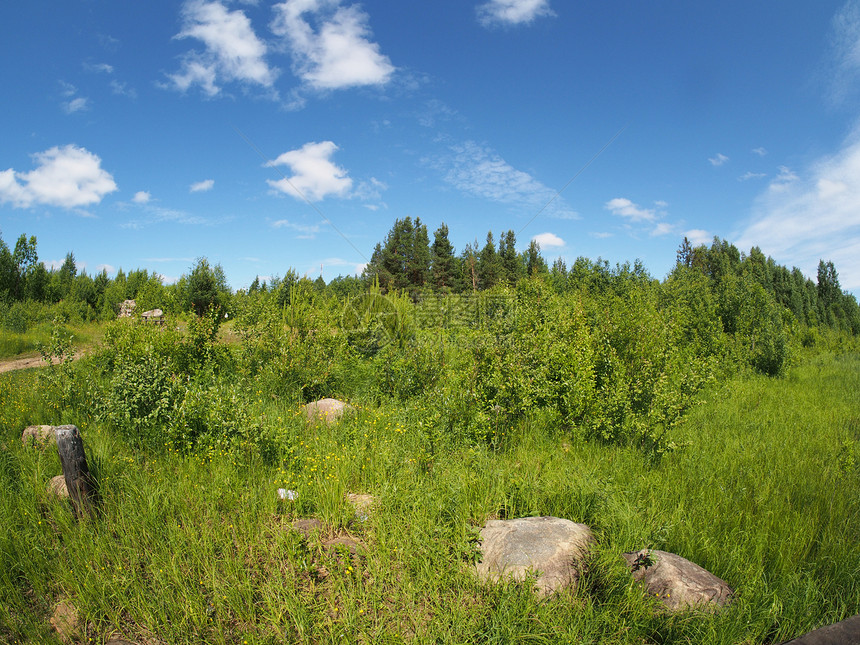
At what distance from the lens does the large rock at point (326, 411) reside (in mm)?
6887

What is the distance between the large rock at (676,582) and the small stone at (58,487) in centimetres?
582

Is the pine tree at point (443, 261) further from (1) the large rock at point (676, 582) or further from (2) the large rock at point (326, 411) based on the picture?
(1) the large rock at point (676, 582)

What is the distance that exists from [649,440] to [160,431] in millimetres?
7148

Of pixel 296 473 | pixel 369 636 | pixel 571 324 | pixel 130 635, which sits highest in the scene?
pixel 571 324

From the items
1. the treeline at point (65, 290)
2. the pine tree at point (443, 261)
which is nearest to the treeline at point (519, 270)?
the pine tree at point (443, 261)

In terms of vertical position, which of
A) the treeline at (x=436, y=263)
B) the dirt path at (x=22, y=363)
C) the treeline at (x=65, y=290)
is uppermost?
the treeline at (x=436, y=263)

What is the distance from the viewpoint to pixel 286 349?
368 inches

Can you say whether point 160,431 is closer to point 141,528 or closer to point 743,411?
point 141,528

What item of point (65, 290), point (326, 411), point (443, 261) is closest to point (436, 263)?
point (443, 261)

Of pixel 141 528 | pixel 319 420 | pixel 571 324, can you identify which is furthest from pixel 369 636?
pixel 571 324

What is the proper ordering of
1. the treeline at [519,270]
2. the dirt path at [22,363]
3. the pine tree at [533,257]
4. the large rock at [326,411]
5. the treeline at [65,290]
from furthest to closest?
the pine tree at [533,257]
the treeline at [519,270]
the treeline at [65,290]
the dirt path at [22,363]
the large rock at [326,411]

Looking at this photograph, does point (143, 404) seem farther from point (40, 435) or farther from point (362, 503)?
point (362, 503)

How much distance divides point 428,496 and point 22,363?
1731cm

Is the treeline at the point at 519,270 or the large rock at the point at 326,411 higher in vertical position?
the treeline at the point at 519,270
